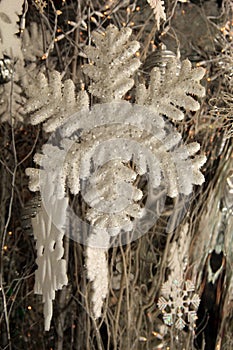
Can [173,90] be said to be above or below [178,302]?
above

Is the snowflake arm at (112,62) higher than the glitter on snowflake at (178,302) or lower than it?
higher

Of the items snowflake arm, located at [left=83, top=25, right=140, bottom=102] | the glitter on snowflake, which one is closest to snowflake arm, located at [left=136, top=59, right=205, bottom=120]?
snowflake arm, located at [left=83, top=25, right=140, bottom=102]

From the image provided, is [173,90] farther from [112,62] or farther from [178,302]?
[178,302]

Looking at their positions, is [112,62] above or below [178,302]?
above

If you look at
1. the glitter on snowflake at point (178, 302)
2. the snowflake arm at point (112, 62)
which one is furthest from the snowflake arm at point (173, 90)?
the glitter on snowflake at point (178, 302)

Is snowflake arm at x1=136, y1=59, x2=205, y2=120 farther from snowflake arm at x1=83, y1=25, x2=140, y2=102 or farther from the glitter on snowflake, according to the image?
the glitter on snowflake

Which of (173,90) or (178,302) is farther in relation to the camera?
(178,302)

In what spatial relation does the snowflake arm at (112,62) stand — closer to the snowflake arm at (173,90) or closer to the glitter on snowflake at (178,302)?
the snowflake arm at (173,90)

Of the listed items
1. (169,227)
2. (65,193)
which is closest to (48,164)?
(65,193)

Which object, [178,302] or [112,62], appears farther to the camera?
[178,302]

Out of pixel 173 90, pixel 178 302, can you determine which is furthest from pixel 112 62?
pixel 178 302
